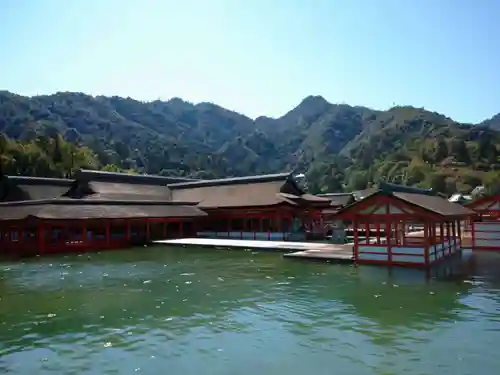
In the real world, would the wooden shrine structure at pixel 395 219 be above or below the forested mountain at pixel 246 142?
below

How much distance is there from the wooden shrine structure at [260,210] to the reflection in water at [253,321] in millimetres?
12922

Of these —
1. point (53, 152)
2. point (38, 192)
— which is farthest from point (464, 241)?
point (53, 152)

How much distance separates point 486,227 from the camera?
24.0 m

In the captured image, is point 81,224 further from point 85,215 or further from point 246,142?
point 246,142

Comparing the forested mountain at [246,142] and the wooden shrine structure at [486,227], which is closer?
the wooden shrine structure at [486,227]

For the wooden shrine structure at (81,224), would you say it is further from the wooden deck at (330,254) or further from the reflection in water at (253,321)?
the wooden deck at (330,254)

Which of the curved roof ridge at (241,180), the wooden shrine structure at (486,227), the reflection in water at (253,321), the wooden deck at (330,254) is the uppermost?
the curved roof ridge at (241,180)

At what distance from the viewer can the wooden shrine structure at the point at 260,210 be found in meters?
31.7

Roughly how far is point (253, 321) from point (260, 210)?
2116cm

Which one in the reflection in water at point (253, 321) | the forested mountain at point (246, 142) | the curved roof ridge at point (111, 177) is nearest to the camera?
the reflection in water at point (253, 321)

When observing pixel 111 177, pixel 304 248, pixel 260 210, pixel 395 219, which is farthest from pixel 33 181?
pixel 395 219

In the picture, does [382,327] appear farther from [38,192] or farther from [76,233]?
[38,192]

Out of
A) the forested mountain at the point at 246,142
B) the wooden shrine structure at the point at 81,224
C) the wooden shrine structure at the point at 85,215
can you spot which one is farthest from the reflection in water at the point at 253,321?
the forested mountain at the point at 246,142

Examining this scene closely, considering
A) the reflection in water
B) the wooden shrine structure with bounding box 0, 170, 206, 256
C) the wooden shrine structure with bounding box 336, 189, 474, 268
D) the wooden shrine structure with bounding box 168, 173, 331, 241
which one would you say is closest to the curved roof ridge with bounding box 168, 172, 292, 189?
the wooden shrine structure with bounding box 168, 173, 331, 241
